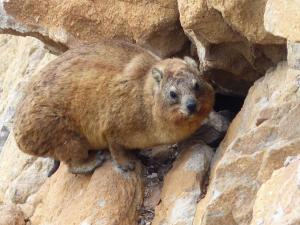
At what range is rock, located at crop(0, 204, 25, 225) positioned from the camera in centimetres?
909

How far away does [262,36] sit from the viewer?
750 centimetres

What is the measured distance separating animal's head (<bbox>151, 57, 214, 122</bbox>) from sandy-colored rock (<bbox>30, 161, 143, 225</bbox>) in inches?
34.2

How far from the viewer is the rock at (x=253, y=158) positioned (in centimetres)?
659

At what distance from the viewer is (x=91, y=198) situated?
848 cm

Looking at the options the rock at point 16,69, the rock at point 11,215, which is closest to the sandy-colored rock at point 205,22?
the rock at point 11,215

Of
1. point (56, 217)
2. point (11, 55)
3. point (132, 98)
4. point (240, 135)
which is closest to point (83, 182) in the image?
point (56, 217)

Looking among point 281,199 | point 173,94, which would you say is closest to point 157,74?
point 173,94

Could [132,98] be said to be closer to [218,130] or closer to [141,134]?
[141,134]

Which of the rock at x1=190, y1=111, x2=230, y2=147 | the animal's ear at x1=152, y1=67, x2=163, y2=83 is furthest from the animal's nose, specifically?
the rock at x1=190, y1=111, x2=230, y2=147

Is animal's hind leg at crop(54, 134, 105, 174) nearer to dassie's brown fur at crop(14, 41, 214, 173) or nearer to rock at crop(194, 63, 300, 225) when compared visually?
dassie's brown fur at crop(14, 41, 214, 173)

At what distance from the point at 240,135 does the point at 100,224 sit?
5.81 ft

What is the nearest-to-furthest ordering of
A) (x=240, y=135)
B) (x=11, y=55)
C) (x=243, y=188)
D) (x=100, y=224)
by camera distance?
(x=243, y=188) → (x=240, y=135) → (x=100, y=224) → (x=11, y=55)

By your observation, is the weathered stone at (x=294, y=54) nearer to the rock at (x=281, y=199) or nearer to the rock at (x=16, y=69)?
the rock at (x=281, y=199)

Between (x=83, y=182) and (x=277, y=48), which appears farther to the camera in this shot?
(x=83, y=182)
